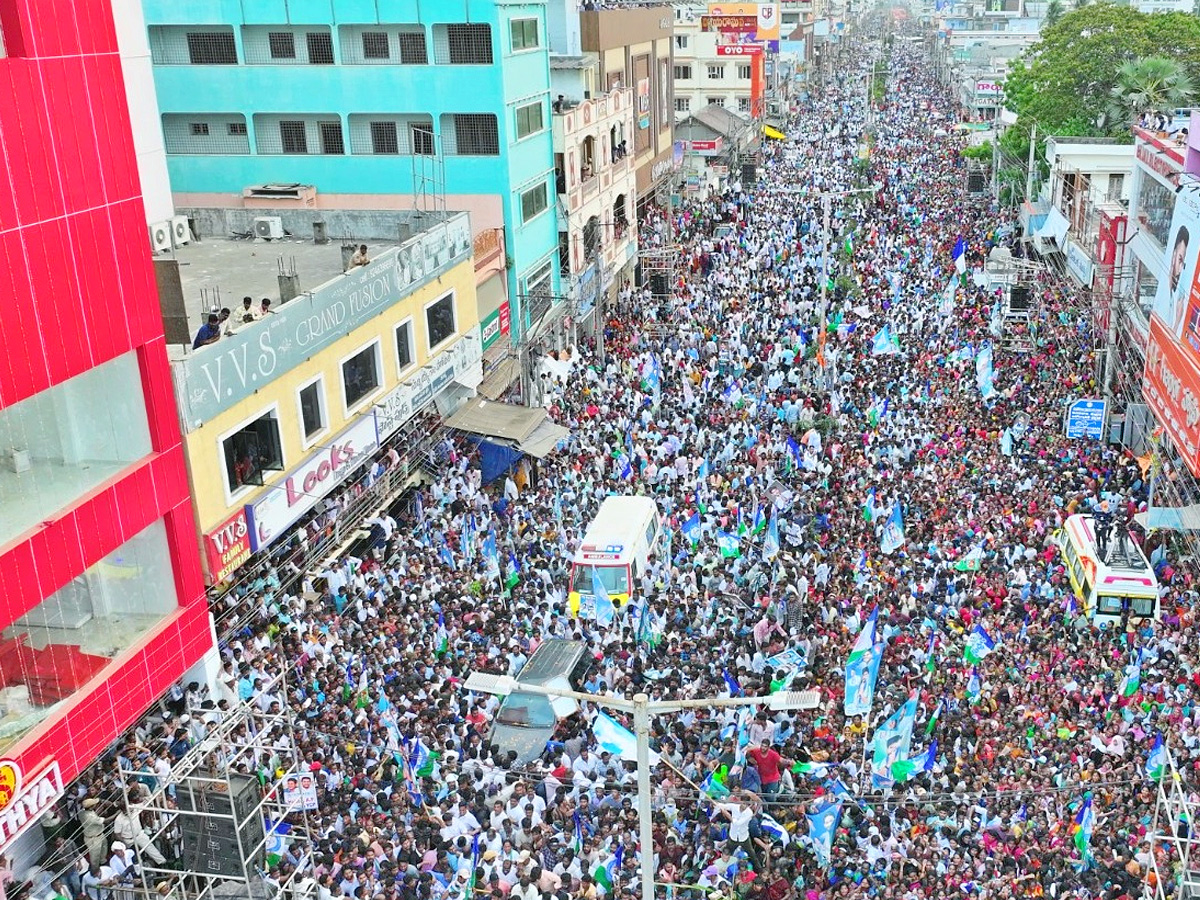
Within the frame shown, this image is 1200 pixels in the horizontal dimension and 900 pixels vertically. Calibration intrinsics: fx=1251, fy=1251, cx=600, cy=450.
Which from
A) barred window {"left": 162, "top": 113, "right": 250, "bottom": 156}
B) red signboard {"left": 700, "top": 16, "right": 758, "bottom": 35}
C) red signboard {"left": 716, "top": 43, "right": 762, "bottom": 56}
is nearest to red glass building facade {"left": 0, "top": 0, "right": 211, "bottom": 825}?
barred window {"left": 162, "top": 113, "right": 250, "bottom": 156}

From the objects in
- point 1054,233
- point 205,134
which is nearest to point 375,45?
point 205,134

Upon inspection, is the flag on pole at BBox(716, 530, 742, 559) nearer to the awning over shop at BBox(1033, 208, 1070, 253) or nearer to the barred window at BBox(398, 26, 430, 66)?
the barred window at BBox(398, 26, 430, 66)

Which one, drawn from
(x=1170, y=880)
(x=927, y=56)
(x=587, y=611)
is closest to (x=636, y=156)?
(x=587, y=611)

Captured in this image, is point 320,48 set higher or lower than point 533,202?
higher

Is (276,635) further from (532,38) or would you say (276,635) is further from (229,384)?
(532,38)

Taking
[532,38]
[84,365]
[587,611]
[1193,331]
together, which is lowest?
[587,611]

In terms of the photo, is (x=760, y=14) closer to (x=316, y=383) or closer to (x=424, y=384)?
(x=424, y=384)

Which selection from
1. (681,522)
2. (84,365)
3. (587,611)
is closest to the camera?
(84,365)
